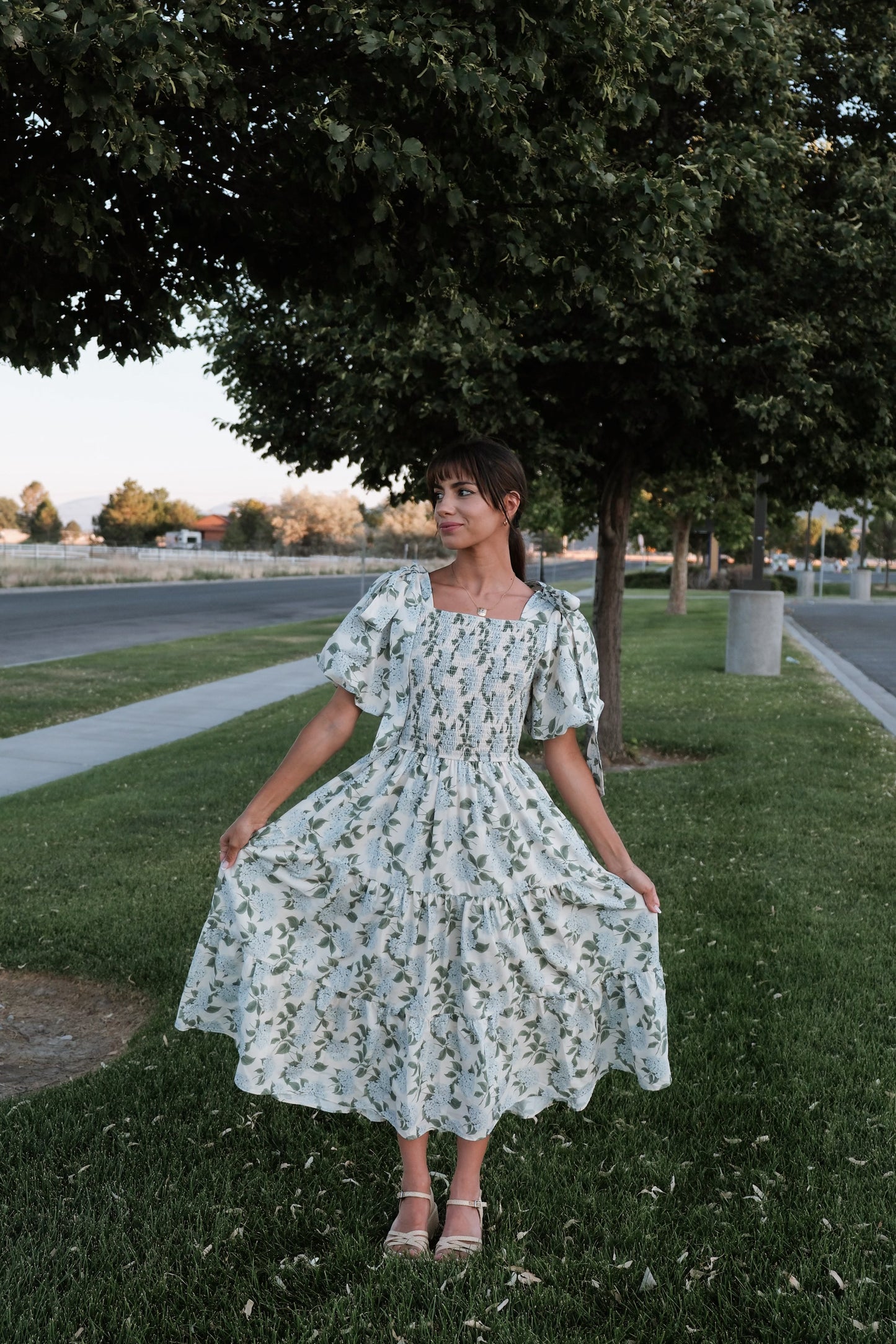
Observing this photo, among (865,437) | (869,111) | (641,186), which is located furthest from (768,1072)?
(869,111)

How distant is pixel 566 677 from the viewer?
9.80 feet

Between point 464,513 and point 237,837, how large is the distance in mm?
955

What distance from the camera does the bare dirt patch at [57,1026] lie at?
4.07 m

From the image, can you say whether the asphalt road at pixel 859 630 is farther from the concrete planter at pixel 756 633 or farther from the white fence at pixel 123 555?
the white fence at pixel 123 555

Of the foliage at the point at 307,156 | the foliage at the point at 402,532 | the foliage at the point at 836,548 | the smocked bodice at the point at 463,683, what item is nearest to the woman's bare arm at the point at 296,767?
the smocked bodice at the point at 463,683

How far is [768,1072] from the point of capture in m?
3.89

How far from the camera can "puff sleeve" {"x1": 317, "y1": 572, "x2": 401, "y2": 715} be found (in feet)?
9.59

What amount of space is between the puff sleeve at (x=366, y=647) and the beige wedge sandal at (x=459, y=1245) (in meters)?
1.22

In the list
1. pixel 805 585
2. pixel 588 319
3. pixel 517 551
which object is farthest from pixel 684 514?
pixel 517 551

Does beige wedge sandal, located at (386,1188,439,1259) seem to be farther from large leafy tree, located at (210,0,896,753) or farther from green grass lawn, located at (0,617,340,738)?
green grass lawn, located at (0,617,340,738)

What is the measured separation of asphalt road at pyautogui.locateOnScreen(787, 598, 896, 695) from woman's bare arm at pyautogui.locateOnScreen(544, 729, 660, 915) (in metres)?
12.8

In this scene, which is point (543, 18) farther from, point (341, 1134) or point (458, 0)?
point (341, 1134)

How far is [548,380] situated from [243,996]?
6413 mm

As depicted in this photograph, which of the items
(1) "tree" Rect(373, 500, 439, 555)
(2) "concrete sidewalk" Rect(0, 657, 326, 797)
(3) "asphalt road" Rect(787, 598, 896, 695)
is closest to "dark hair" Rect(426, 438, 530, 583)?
(2) "concrete sidewalk" Rect(0, 657, 326, 797)
